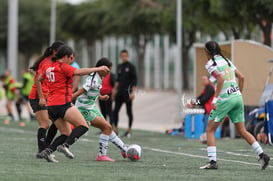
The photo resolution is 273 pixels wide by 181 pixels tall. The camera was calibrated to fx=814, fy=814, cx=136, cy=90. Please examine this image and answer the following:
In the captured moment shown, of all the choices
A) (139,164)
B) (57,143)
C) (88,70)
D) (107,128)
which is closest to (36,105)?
(57,143)

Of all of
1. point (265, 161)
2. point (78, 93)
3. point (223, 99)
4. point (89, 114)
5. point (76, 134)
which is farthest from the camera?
point (89, 114)

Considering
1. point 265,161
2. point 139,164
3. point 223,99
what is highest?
point 223,99

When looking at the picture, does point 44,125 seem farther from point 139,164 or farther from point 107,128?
point 139,164

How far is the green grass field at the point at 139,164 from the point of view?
33.7 feet

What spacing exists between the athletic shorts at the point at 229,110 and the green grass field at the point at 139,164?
0.74 meters

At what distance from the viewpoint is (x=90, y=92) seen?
40.8 ft

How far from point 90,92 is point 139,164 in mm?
1337

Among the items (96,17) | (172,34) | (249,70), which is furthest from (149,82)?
(249,70)

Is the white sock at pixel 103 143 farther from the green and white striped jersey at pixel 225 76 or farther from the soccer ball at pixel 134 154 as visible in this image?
the green and white striped jersey at pixel 225 76

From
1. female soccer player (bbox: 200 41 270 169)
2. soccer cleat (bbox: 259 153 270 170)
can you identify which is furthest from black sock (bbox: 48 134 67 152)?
soccer cleat (bbox: 259 153 270 170)

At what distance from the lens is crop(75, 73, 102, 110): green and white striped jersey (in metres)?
12.3

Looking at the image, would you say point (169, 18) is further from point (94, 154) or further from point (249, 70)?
point (94, 154)

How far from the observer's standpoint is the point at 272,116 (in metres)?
17.3

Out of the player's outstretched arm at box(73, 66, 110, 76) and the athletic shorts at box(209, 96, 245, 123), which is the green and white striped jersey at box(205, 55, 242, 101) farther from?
the player's outstretched arm at box(73, 66, 110, 76)
